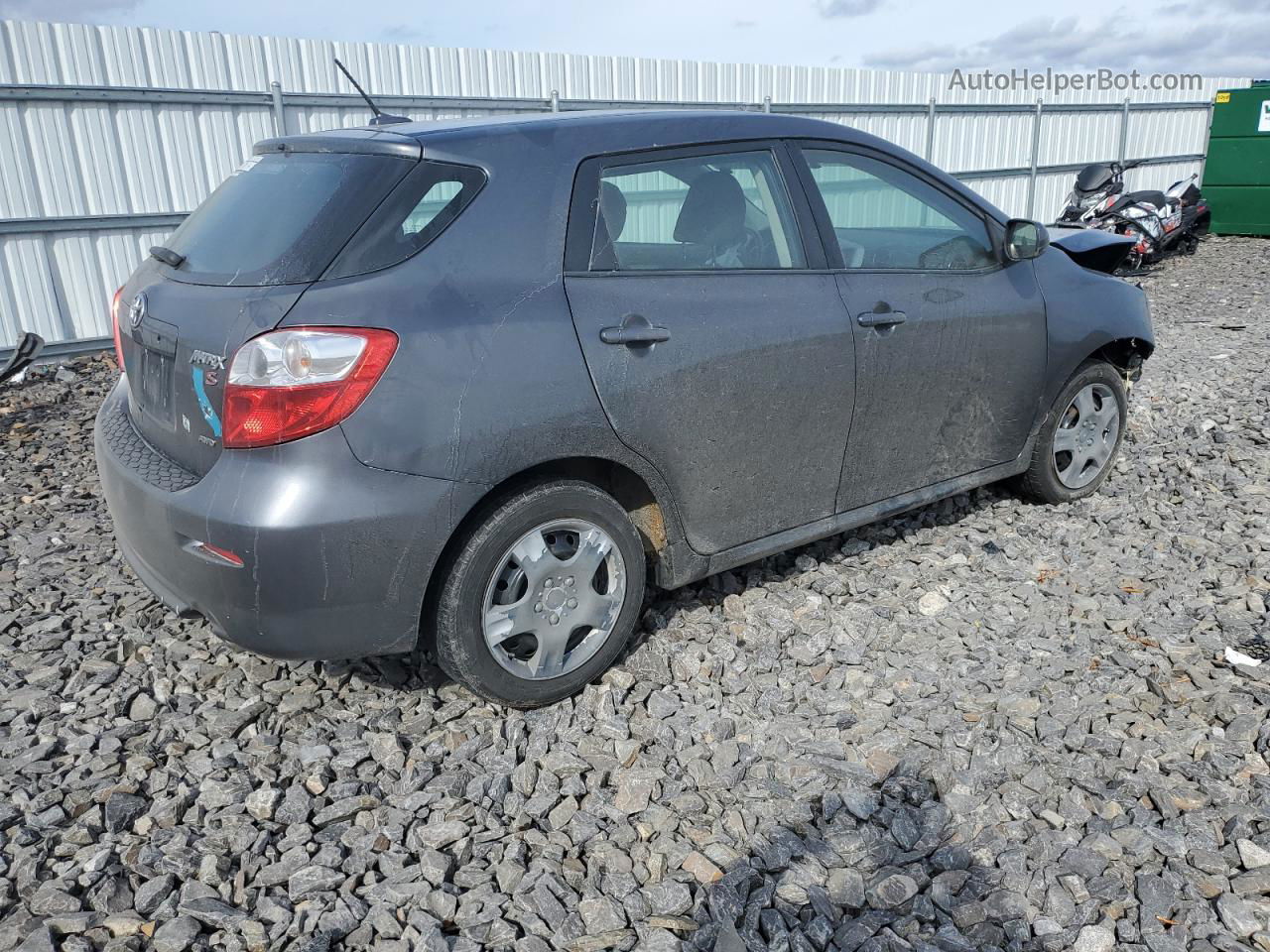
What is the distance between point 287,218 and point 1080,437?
3.58 metres

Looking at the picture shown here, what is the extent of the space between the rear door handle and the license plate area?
2.26 metres

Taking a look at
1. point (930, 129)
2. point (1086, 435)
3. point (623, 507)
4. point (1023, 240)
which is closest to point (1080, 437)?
point (1086, 435)

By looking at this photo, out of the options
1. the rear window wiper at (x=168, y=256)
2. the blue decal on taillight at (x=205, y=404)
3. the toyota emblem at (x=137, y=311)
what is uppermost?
the rear window wiper at (x=168, y=256)

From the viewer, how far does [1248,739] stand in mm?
2965

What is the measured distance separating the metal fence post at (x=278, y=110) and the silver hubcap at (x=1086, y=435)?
7.58 m

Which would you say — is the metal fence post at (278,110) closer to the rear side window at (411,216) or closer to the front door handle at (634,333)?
the rear side window at (411,216)

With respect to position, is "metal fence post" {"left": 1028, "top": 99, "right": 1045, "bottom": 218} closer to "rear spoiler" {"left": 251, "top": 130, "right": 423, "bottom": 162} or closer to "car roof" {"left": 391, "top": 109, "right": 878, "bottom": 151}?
"car roof" {"left": 391, "top": 109, "right": 878, "bottom": 151}

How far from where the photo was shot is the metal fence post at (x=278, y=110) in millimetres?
9430

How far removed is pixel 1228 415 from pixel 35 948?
6491 millimetres

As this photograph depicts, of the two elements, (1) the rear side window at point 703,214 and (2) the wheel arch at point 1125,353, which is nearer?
(1) the rear side window at point 703,214

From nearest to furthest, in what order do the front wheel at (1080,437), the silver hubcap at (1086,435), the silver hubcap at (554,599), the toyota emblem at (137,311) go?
1. the silver hubcap at (554,599)
2. the toyota emblem at (137,311)
3. the front wheel at (1080,437)
4. the silver hubcap at (1086,435)

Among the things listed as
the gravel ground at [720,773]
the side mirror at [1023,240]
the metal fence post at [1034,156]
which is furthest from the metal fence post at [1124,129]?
the gravel ground at [720,773]

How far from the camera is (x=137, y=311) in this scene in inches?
126

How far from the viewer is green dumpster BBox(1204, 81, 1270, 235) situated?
15109 millimetres
